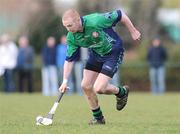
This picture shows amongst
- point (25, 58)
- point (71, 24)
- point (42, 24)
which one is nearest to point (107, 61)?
point (71, 24)

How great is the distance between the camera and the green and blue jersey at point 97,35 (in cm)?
1082

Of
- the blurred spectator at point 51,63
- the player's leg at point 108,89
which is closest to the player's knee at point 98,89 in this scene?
the player's leg at point 108,89

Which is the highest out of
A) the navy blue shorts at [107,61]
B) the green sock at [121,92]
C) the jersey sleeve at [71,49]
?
the jersey sleeve at [71,49]

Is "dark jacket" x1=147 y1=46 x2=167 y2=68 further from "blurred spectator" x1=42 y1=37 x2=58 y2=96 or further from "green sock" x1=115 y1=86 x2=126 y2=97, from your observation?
"green sock" x1=115 y1=86 x2=126 y2=97

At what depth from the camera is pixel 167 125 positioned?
11.3 metres

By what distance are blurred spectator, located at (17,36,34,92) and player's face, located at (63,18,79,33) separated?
15269mm

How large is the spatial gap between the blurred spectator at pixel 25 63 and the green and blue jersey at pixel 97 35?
14792mm

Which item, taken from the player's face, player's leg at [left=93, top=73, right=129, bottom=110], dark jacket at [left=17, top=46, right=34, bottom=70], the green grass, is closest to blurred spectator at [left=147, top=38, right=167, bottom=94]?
dark jacket at [left=17, top=46, right=34, bottom=70]

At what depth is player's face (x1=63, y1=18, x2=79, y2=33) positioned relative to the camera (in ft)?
34.1

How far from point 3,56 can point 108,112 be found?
434 inches

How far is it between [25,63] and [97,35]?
52.2ft

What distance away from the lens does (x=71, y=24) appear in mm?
10445

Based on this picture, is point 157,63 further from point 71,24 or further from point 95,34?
point 71,24

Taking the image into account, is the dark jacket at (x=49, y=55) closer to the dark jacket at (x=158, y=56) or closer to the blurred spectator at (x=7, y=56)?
the blurred spectator at (x=7, y=56)
